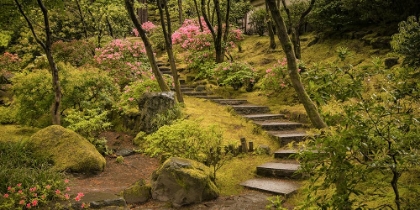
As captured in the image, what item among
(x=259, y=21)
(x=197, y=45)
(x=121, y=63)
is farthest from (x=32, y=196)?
(x=259, y=21)

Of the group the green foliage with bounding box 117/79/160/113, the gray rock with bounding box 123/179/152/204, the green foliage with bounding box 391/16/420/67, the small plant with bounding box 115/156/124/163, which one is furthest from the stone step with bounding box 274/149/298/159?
the green foliage with bounding box 117/79/160/113

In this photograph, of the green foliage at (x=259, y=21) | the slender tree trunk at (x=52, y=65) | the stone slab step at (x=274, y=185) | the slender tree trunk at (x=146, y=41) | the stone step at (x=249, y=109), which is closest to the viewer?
the stone slab step at (x=274, y=185)

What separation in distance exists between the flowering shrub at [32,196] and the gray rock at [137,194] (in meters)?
0.84

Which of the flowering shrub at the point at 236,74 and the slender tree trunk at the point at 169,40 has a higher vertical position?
the slender tree trunk at the point at 169,40

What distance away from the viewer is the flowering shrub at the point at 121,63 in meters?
13.3

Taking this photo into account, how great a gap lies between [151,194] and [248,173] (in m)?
2.24

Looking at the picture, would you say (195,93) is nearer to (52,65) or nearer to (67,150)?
(52,65)

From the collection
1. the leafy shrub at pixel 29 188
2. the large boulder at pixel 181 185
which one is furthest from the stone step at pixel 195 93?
the leafy shrub at pixel 29 188

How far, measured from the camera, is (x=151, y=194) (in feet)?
18.9

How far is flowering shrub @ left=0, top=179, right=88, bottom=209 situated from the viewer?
4.48 meters

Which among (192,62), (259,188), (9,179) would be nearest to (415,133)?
(259,188)

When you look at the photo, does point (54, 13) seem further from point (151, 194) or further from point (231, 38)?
point (151, 194)

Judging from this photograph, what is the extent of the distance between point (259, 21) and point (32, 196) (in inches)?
698

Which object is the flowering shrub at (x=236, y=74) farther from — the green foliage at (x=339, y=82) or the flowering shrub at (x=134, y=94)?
the green foliage at (x=339, y=82)
